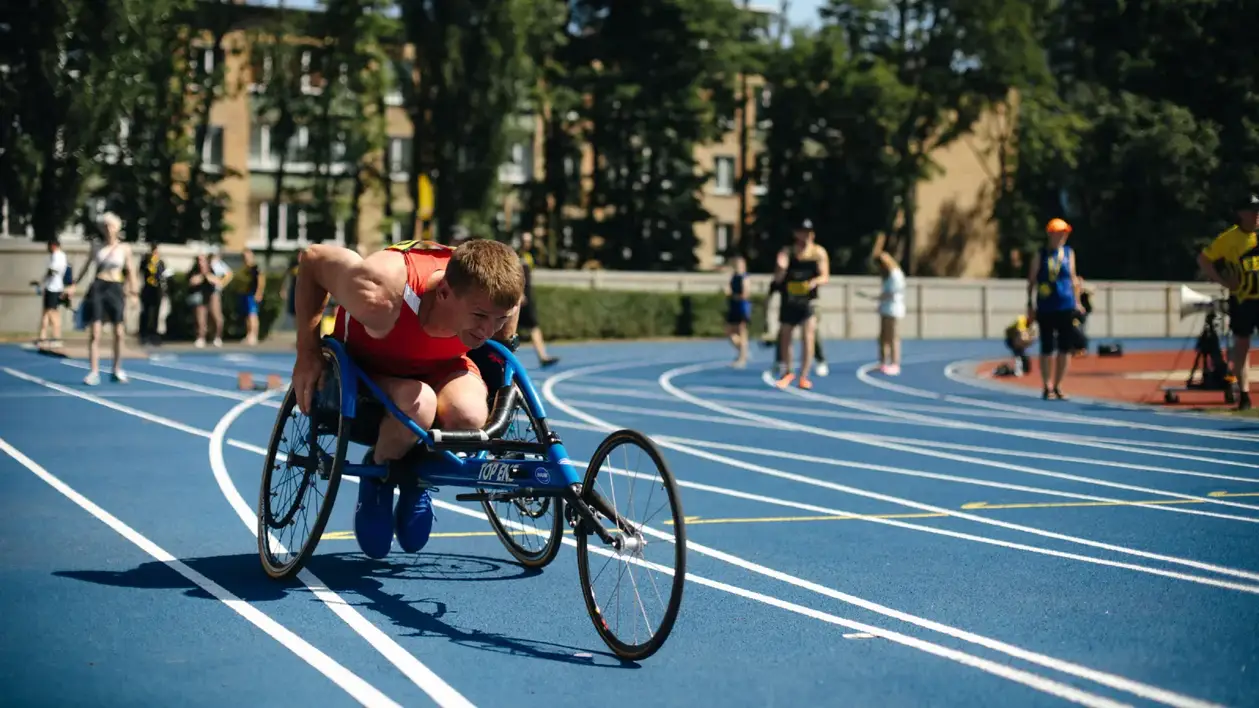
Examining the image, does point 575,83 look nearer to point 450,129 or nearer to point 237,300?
point 450,129

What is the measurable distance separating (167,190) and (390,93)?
6.66m

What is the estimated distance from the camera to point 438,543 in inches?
315

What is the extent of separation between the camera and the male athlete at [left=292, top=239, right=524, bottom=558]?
19.3 feet

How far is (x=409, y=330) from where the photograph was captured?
643cm

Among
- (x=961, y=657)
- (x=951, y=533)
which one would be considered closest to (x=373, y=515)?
(x=961, y=657)

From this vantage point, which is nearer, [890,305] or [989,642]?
[989,642]

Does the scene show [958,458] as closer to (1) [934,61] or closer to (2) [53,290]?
(2) [53,290]

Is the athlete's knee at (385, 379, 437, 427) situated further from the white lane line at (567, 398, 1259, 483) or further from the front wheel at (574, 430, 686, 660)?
the white lane line at (567, 398, 1259, 483)

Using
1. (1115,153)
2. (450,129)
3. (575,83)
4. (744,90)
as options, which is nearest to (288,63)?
(450,129)

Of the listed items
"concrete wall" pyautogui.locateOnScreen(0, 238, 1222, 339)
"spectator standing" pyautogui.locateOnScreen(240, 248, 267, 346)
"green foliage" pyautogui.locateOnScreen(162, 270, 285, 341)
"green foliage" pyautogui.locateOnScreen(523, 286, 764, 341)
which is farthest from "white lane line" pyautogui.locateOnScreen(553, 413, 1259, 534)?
"concrete wall" pyautogui.locateOnScreen(0, 238, 1222, 339)

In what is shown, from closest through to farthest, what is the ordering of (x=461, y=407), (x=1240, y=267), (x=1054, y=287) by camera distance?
(x=461, y=407)
(x=1240, y=267)
(x=1054, y=287)

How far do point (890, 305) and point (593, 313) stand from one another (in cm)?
1387

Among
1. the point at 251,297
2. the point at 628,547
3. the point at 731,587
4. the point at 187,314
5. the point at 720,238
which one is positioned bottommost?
the point at 731,587

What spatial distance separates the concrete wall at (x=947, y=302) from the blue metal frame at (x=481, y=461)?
33.2 metres
